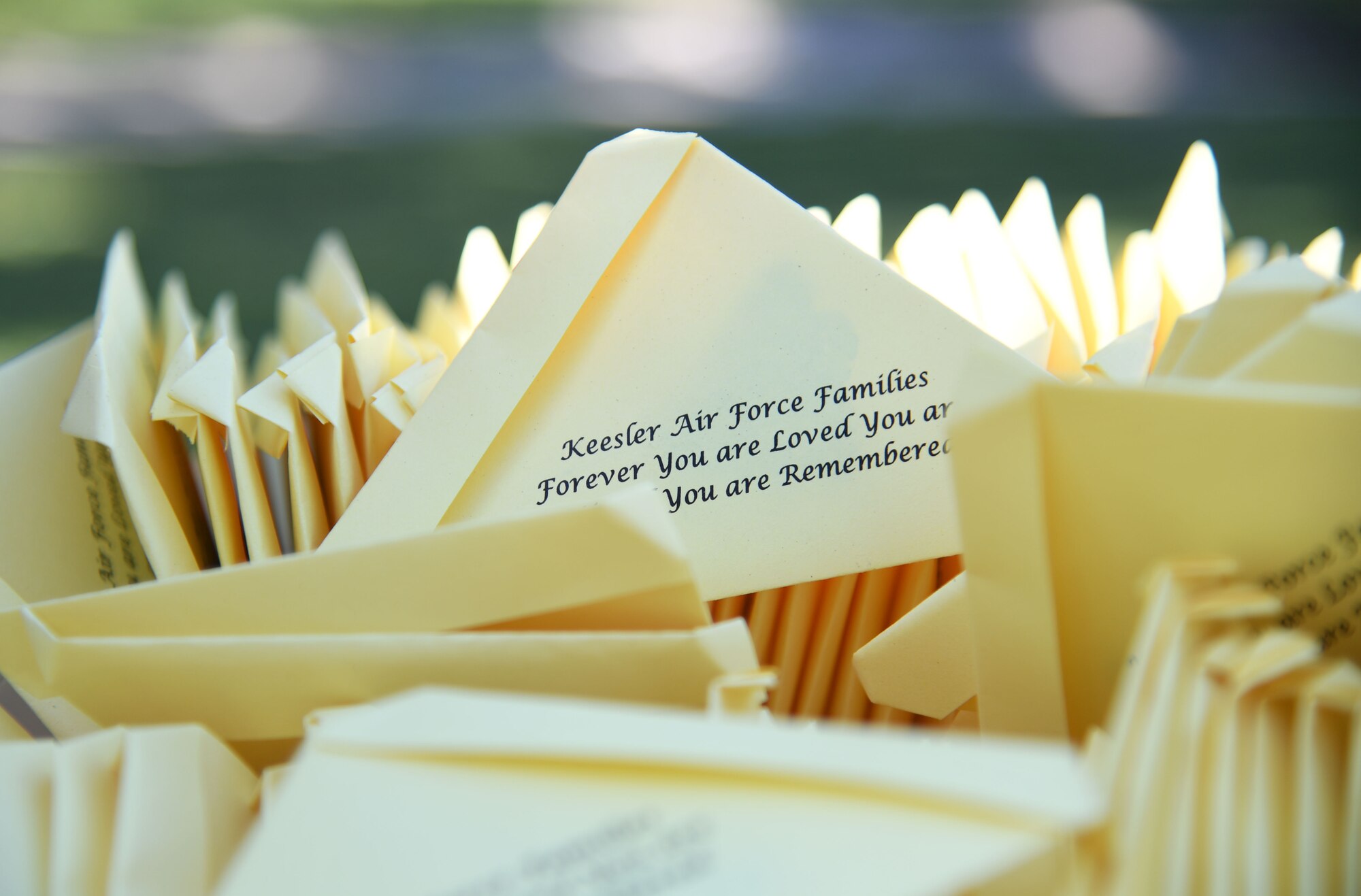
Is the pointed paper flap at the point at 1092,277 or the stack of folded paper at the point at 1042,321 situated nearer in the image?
the stack of folded paper at the point at 1042,321

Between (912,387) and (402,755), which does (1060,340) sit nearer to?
(912,387)

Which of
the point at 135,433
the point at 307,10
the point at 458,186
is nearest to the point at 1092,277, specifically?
the point at 135,433

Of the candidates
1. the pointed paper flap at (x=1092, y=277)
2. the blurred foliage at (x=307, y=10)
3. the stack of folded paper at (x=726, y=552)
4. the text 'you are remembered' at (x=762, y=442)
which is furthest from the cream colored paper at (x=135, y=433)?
the blurred foliage at (x=307, y=10)

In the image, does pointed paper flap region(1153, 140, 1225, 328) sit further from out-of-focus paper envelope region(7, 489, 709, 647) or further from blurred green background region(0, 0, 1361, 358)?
blurred green background region(0, 0, 1361, 358)

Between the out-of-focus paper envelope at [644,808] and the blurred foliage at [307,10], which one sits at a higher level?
the blurred foliage at [307,10]

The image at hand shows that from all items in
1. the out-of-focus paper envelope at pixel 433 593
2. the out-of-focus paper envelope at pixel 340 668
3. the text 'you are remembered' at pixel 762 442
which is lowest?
the out-of-focus paper envelope at pixel 340 668

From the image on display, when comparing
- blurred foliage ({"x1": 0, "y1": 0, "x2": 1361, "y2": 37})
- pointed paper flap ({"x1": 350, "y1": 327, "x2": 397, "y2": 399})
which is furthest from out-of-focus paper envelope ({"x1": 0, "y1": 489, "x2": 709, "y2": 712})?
blurred foliage ({"x1": 0, "y1": 0, "x2": 1361, "y2": 37})

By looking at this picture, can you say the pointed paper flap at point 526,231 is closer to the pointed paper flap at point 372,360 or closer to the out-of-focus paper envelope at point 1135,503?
the pointed paper flap at point 372,360

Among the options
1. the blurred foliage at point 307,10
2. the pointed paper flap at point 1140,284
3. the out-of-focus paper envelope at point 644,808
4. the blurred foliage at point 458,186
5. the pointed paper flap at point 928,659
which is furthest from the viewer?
the blurred foliage at point 307,10

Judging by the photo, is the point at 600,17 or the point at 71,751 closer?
the point at 71,751

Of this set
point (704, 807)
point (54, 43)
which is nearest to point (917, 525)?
point (704, 807)
